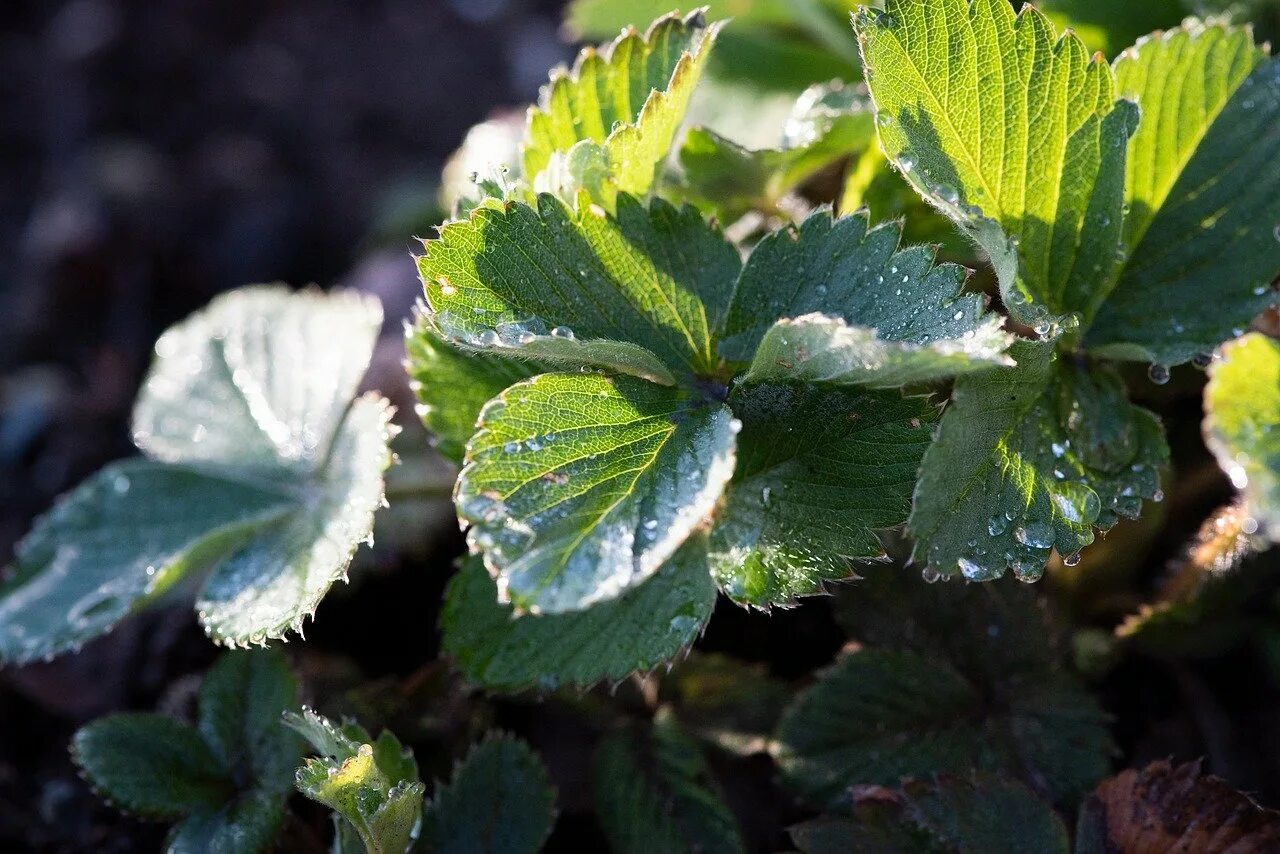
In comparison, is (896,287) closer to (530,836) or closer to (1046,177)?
(1046,177)

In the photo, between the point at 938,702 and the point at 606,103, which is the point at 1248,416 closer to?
the point at 938,702

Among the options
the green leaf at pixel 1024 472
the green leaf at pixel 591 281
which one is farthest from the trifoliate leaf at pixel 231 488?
the green leaf at pixel 1024 472

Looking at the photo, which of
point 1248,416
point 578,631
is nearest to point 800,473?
point 578,631

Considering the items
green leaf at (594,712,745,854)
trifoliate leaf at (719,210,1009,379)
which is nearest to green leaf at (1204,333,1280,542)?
trifoliate leaf at (719,210,1009,379)

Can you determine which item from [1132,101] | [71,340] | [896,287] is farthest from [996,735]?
[71,340]

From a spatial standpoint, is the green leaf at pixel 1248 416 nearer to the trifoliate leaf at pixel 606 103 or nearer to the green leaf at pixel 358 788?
the trifoliate leaf at pixel 606 103

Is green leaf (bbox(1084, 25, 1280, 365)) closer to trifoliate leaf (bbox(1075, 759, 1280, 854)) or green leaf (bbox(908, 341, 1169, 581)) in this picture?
green leaf (bbox(908, 341, 1169, 581))

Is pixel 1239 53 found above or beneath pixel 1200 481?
above
